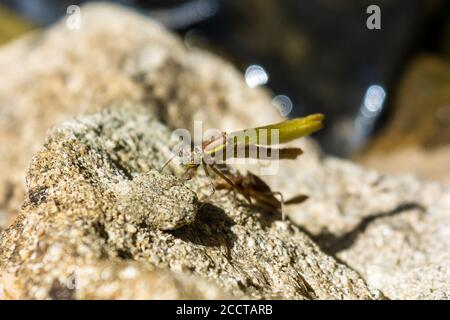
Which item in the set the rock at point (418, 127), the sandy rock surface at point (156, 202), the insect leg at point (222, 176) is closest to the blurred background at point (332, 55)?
the rock at point (418, 127)

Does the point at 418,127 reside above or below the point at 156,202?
above

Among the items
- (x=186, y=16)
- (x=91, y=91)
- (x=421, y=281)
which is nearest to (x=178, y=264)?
(x=421, y=281)

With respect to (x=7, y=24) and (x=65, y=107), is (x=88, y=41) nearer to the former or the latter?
(x=65, y=107)

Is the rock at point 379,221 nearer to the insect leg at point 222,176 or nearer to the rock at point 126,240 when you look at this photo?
the rock at point 126,240

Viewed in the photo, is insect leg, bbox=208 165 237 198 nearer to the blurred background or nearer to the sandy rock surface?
the sandy rock surface

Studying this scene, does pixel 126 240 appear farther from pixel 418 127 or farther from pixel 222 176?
pixel 418 127

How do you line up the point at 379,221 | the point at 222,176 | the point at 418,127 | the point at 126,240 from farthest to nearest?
the point at 418,127
the point at 379,221
the point at 222,176
the point at 126,240

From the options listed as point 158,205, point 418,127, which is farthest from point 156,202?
point 418,127
